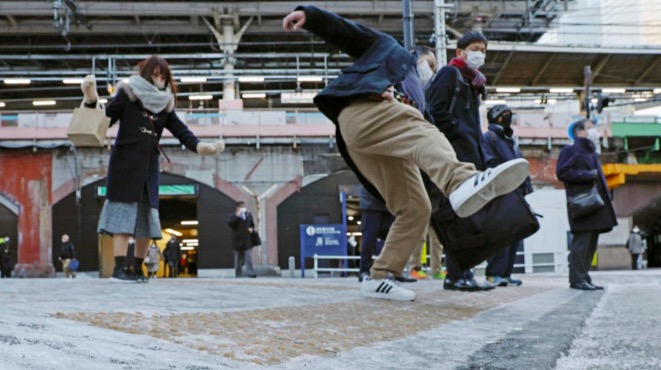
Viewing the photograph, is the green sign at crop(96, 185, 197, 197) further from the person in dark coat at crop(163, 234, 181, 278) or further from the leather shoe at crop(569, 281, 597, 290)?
the leather shoe at crop(569, 281, 597, 290)

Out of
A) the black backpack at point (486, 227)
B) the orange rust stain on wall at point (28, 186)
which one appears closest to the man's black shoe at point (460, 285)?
the black backpack at point (486, 227)

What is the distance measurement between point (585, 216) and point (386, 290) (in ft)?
10.2

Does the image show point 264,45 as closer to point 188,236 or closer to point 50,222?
point 188,236

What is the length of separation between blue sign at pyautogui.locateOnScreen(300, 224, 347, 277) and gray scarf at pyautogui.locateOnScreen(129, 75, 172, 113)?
1696 cm

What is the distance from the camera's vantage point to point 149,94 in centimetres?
680

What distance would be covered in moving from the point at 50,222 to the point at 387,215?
70.8 feet

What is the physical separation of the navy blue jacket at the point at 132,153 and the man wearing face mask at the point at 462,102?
2.17 meters

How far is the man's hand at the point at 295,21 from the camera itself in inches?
171

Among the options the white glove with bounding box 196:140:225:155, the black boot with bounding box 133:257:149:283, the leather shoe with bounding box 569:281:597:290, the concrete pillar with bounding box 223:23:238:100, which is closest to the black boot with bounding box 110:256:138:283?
the black boot with bounding box 133:257:149:283

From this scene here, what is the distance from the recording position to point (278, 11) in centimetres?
3272

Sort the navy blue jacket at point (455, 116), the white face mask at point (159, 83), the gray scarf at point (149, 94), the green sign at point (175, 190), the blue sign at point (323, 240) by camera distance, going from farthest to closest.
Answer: the green sign at point (175, 190) → the blue sign at point (323, 240) → the white face mask at point (159, 83) → the gray scarf at point (149, 94) → the navy blue jacket at point (455, 116)

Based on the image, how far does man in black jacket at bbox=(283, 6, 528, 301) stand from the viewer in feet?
12.6

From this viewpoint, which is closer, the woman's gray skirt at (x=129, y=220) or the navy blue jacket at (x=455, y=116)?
the navy blue jacket at (x=455, y=116)

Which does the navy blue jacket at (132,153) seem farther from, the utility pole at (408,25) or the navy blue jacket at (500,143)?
the utility pole at (408,25)
